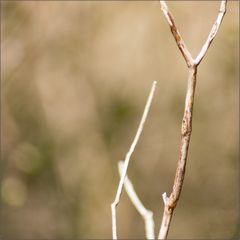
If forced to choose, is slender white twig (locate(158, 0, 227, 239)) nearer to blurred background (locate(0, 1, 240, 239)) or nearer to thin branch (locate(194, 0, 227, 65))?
thin branch (locate(194, 0, 227, 65))

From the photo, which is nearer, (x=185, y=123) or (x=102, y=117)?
(x=185, y=123)

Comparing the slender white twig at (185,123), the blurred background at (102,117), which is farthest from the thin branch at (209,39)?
the blurred background at (102,117)

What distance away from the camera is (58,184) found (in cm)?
350

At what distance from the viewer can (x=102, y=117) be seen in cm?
338

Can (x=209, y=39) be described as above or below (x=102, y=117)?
above

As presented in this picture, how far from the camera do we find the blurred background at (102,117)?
3.32 meters

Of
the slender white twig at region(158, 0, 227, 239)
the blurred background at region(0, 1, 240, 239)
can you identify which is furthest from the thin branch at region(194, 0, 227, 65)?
the blurred background at region(0, 1, 240, 239)

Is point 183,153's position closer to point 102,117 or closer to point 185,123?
point 185,123

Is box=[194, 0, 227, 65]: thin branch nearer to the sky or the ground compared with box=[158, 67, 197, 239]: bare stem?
nearer to the sky

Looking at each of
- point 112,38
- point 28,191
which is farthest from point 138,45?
point 28,191

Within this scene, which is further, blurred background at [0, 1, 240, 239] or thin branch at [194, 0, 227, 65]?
blurred background at [0, 1, 240, 239]

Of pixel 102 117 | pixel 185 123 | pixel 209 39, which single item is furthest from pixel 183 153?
pixel 102 117

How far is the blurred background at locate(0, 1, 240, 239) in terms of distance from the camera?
3320mm

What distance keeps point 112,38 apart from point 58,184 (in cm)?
85
